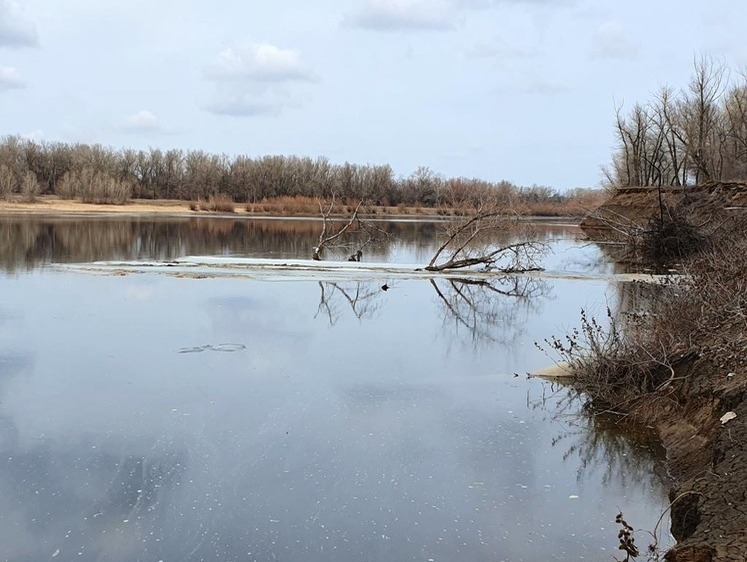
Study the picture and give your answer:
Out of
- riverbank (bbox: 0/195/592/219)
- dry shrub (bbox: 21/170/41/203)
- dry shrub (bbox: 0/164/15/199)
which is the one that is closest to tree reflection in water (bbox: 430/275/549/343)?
riverbank (bbox: 0/195/592/219)

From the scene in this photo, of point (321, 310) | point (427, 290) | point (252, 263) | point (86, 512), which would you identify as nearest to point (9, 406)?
point (86, 512)

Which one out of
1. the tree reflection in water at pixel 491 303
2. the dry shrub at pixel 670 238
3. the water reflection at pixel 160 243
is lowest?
the tree reflection in water at pixel 491 303

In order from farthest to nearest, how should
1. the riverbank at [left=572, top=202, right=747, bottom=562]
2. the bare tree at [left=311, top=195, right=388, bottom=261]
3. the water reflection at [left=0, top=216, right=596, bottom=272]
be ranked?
the water reflection at [left=0, top=216, right=596, bottom=272]
the bare tree at [left=311, top=195, right=388, bottom=261]
the riverbank at [left=572, top=202, right=747, bottom=562]

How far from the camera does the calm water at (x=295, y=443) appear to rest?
5.79 metres

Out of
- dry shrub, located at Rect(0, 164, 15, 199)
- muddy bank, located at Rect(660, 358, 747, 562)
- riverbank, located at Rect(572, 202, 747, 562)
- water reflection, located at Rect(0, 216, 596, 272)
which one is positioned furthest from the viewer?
dry shrub, located at Rect(0, 164, 15, 199)

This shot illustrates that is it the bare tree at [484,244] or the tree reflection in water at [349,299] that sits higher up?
the bare tree at [484,244]

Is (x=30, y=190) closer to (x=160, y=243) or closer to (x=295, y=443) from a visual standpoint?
(x=160, y=243)

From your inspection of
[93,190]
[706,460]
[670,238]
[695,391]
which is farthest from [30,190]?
[706,460]

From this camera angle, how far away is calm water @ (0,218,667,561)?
228 inches

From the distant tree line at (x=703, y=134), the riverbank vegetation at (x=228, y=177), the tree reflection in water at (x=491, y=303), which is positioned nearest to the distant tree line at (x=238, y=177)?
the riverbank vegetation at (x=228, y=177)

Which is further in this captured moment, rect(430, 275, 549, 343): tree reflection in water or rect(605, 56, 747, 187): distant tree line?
rect(605, 56, 747, 187): distant tree line

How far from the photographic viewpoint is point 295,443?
771cm

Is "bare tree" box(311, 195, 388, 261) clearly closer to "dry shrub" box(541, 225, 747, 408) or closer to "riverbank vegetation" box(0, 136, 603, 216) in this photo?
"dry shrub" box(541, 225, 747, 408)

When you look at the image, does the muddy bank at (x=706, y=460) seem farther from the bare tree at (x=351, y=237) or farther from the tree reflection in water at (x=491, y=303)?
the bare tree at (x=351, y=237)
